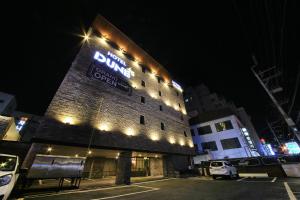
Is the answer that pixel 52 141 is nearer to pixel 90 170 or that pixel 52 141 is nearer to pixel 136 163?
pixel 90 170

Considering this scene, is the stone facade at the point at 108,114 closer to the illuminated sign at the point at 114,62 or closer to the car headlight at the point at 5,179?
the illuminated sign at the point at 114,62

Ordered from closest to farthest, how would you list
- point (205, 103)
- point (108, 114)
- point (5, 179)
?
1. point (5, 179)
2. point (108, 114)
3. point (205, 103)

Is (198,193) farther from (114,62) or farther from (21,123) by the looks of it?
(21,123)

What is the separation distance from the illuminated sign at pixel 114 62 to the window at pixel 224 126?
24.0m

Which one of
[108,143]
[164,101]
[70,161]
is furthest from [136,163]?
[70,161]

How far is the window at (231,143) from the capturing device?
27.5 m

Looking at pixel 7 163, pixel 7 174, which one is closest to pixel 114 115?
pixel 7 163

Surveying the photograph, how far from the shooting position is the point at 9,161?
542 cm

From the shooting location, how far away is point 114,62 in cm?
1886

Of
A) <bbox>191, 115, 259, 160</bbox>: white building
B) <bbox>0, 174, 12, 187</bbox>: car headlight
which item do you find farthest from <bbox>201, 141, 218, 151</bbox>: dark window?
<bbox>0, 174, 12, 187</bbox>: car headlight

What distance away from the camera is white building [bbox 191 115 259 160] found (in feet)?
88.3

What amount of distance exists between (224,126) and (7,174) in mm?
34192

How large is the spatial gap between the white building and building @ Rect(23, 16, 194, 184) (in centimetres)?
907

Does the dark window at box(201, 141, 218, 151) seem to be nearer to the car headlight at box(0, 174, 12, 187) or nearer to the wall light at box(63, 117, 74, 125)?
the wall light at box(63, 117, 74, 125)
